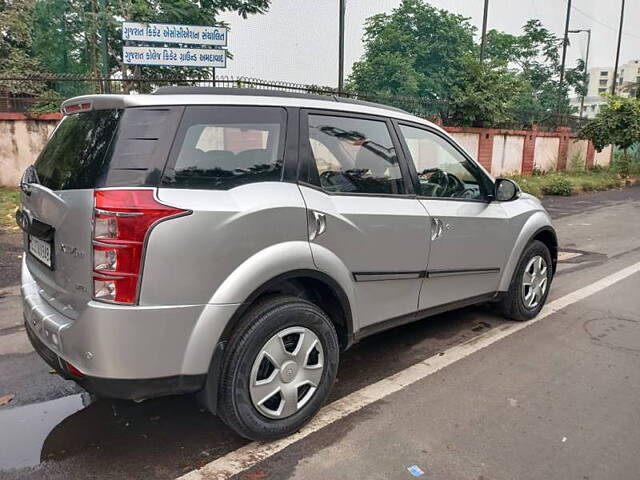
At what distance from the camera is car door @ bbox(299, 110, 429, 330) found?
2910 millimetres

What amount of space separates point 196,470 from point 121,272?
1.03 metres

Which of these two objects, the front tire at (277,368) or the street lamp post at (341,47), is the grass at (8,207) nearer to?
the front tire at (277,368)

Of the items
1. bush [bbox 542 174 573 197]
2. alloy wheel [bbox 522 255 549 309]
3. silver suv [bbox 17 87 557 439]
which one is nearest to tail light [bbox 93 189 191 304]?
silver suv [bbox 17 87 557 439]

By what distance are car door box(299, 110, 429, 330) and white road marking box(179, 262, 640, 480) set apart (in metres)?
0.44

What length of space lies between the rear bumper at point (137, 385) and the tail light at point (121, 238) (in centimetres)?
38

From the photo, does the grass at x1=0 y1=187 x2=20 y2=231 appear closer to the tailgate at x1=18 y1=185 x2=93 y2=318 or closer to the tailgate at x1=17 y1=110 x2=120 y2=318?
the tailgate at x1=17 y1=110 x2=120 y2=318

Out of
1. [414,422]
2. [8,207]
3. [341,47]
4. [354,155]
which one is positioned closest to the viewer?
[414,422]

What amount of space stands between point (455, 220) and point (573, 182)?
1482 cm

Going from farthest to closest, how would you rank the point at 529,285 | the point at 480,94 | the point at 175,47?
the point at 480,94 < the point at 175,47 < the point at 529,285

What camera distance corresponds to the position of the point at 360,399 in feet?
10.7

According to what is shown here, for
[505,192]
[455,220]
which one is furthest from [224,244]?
[505,192]

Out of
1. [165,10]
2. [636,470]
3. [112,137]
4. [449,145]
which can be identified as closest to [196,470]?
[112,137]

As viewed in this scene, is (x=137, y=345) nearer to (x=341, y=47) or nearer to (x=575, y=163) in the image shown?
(x=341, y=47)

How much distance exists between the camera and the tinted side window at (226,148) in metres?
2.48
